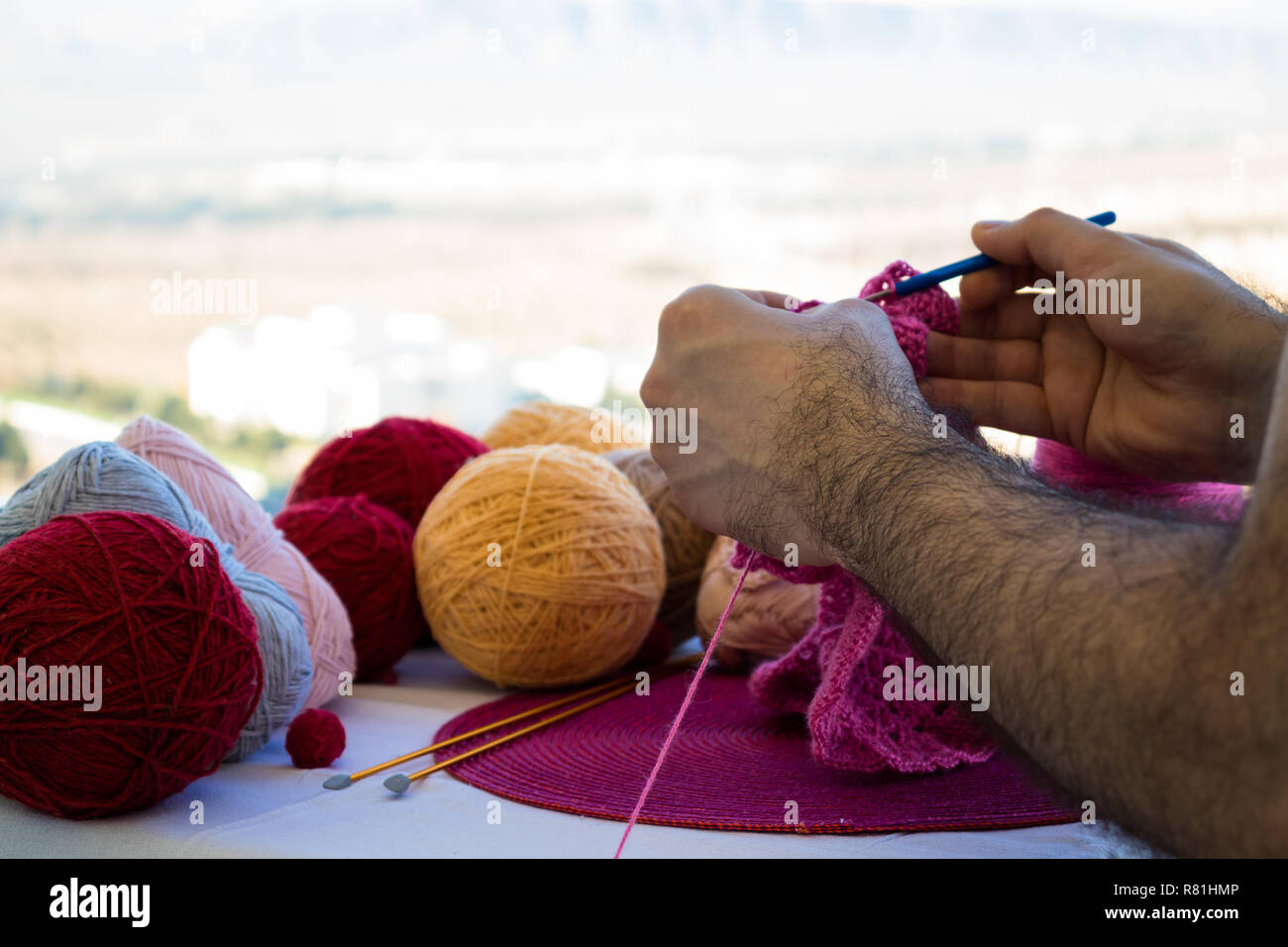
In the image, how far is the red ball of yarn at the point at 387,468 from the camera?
51.1 inches

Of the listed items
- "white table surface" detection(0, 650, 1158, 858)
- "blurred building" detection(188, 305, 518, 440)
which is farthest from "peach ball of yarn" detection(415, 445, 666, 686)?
"blurred building" detection(188, 305, 518, 440)

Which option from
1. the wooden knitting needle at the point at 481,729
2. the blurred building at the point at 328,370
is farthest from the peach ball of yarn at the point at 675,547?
the blurred building at the point at 328,370

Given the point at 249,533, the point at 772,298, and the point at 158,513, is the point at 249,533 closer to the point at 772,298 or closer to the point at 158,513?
the point at 158,513

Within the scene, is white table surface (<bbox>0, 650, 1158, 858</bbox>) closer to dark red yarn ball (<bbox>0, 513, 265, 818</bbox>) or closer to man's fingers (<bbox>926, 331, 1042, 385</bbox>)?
dark red yarn ball (<bbox>0, 513, 265, 818</bbox>)

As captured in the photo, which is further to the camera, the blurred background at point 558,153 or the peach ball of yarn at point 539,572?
the blurred background at point 558,153

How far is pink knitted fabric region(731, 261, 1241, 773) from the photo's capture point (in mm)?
849

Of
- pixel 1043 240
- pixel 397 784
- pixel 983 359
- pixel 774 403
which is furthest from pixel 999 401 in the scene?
pixel 397 784

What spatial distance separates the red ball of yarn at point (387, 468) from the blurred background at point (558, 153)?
1.68 metres

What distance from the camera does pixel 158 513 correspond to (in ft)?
2.87

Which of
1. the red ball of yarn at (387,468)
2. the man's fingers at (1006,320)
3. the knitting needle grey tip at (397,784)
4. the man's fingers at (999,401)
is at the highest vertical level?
the man's fingers at (1006,320)

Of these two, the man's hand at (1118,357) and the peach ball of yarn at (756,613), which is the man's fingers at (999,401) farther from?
the peach ball of yarn at (756,613)

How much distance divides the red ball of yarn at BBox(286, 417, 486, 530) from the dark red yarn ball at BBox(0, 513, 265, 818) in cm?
52

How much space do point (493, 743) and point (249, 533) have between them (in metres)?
0.31

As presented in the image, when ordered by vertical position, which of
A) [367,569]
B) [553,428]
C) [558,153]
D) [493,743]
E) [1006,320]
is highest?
[558,153]
